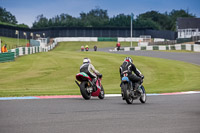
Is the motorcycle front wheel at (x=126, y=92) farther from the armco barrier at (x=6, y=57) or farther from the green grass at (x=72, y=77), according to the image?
the armco barrier at (x=6, y=57)

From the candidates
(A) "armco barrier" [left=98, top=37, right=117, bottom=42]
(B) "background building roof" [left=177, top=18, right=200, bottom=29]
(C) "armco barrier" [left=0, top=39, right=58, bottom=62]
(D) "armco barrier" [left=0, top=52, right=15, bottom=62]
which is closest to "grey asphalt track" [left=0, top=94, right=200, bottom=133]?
(D) "armco barrier" [left=0, top=52, right=15, bottom=62]

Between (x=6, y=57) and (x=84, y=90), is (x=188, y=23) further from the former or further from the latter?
(x=84, y=90)

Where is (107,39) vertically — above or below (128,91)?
above

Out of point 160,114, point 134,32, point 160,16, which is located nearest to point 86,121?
point 160,114

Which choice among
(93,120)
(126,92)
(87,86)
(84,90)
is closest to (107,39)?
(87,86)

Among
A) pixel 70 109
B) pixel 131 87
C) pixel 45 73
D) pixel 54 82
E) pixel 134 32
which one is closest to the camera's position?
pixel 70 109

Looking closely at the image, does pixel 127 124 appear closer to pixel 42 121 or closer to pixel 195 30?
pixel 42 121

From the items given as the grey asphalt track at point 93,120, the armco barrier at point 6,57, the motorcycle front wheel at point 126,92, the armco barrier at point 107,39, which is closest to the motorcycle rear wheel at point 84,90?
the motorcycle front wheel at point 126,92

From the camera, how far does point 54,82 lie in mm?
24188

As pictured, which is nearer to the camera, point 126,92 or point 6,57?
point 126,92

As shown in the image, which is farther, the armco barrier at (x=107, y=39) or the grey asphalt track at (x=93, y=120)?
the armco barrier at (x=107, y=39)

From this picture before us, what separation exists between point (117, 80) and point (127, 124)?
17143 millimetres

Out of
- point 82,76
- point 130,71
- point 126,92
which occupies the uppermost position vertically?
→ point 130,71

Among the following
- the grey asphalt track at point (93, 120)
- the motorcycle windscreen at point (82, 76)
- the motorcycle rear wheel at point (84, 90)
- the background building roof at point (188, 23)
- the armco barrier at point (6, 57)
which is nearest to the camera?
the grey asphalt track at point (93, 120)
